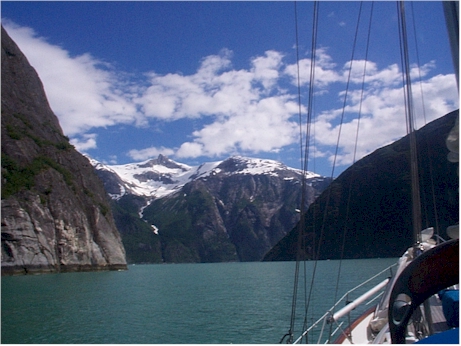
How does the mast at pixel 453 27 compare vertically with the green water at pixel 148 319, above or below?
above

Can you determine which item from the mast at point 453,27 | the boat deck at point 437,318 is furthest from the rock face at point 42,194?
the mast at point 453,27

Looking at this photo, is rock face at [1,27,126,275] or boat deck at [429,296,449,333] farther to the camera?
rock face at [1,27,126,275]

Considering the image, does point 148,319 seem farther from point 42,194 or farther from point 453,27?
point 42,194

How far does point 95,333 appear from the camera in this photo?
62.4ft

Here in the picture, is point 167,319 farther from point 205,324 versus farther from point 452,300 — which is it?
point 452,300

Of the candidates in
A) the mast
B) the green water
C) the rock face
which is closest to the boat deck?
the mast

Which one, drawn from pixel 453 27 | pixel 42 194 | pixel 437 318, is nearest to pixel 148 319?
pixel 437 318

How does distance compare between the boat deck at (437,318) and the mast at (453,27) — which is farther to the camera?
the boat deck at (437,318)

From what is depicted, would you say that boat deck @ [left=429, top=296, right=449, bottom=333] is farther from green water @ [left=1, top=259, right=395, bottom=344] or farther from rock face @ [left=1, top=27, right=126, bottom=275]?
rock face @ [left=1, top=27, right=126, bottom=275]

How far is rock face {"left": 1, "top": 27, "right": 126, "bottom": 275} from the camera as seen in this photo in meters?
64.9

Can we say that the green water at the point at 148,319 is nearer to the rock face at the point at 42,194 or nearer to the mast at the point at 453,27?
the mast at the point at 453,27

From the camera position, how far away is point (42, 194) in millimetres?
72750

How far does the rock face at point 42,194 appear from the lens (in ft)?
213

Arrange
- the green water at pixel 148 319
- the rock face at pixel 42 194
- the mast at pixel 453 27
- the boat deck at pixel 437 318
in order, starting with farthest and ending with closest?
1. the rock face at pixel 42 194
2. the green water at pixel 148 319
3. the boat deck at pixel 437 318
4. the mast at pixel 453 27
